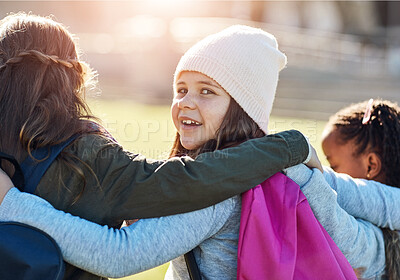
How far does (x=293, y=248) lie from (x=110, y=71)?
709 inches

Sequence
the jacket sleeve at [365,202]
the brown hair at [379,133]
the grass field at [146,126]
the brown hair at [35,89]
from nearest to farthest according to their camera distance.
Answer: the brown hair at [35,89] < the jacket sleeve at [365,202] < the brown hair at [379,133] < the grass field at [146,126]

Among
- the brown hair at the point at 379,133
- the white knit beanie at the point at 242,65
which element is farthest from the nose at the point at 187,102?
the brown hair at the point at 379,133

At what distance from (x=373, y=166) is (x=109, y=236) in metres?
1.61

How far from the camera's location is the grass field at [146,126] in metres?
7.58

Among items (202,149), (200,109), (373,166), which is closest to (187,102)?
(200,109)

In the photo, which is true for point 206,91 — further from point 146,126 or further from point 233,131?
point 146,126

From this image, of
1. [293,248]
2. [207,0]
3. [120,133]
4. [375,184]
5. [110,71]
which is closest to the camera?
[293,248]

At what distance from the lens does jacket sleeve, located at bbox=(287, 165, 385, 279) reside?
80.2 inches

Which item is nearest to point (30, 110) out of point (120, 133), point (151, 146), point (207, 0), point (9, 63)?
point (9, 63)

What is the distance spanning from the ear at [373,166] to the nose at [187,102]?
3.66 ft

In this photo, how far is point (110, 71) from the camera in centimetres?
1925

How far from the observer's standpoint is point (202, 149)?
7.43ft

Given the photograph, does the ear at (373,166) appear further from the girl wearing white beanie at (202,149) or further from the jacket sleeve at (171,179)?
the jacket sleeve at (171,179)

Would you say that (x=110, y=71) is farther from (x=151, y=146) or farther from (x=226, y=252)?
(x=226, y=252)
